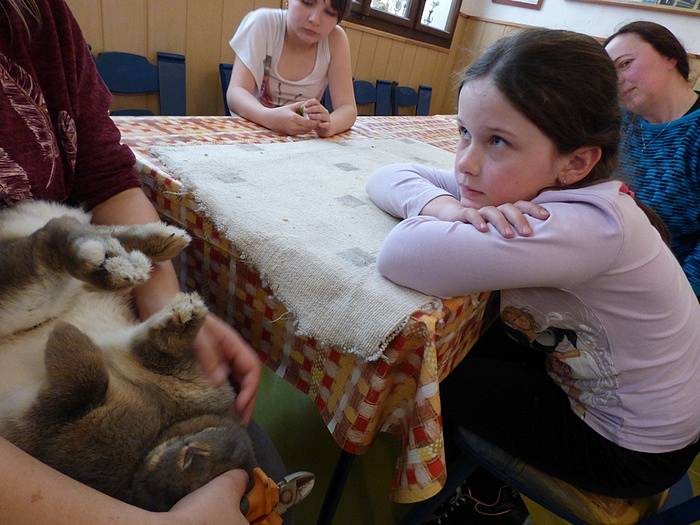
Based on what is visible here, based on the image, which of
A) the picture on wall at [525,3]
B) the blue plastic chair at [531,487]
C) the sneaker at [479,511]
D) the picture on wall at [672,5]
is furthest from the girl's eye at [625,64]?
the picture on wall at [525,3]

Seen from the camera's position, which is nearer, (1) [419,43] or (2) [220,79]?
(2) [220,79]

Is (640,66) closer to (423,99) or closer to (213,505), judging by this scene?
(213,505)

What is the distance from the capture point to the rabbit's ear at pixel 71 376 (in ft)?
1.58

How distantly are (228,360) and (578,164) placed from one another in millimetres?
648

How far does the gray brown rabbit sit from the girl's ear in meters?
0.61

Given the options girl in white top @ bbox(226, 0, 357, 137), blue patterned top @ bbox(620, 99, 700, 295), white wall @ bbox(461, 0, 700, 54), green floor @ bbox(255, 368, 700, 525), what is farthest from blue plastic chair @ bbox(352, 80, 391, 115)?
green floor @ bbox(255, 368, 700, 525)

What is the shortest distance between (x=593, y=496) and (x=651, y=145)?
118 centimetres

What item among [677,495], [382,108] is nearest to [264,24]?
[677,495]

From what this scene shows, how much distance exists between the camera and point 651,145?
4.54ft

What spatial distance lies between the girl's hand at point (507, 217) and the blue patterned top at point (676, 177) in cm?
82

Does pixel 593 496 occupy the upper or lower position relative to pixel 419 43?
lower

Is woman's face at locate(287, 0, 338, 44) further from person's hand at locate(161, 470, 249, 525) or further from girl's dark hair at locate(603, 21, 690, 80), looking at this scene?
person's hand at locate(161, 470, 249, 525)

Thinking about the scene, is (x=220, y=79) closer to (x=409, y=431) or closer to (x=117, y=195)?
(x=117, y=195)

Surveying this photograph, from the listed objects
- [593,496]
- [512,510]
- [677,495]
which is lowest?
[512,510]
